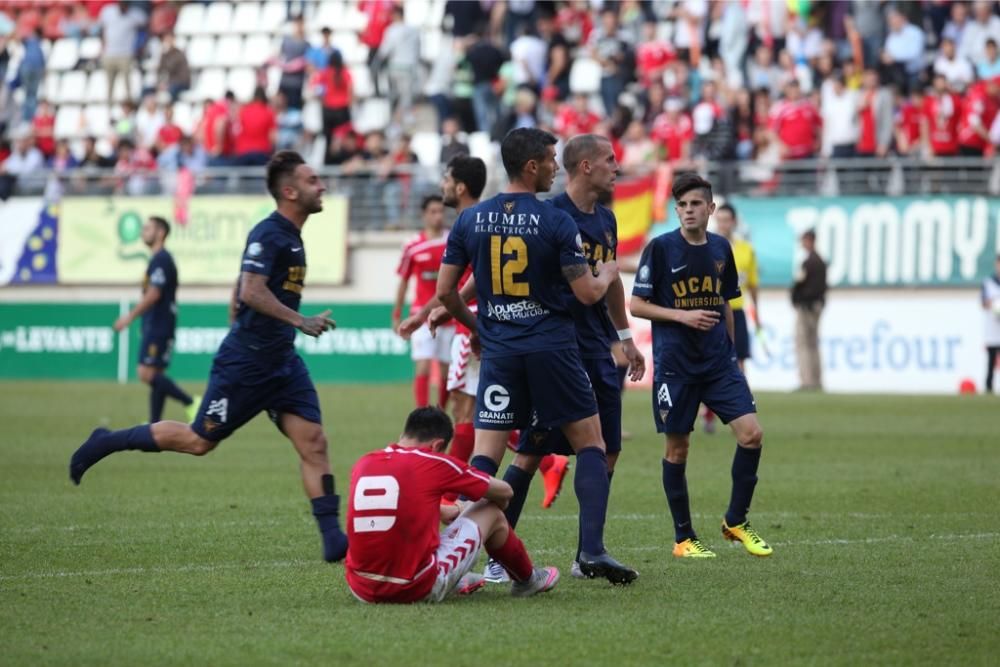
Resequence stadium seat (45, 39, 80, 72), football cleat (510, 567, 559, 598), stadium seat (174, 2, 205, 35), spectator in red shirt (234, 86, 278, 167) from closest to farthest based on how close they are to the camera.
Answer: football cleat (510, 567, 559, 598)
spectator in red shirt (234, 86, 278, 167)
stadium seat (174, 2, 205, 35)
stadium seat (45, 39, 80, 72)

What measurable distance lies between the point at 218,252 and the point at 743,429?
22.6 m

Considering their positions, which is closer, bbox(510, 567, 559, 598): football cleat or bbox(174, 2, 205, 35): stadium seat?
bbox(510, 567, 559, 598): football cleat

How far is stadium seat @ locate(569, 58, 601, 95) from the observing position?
101 feet

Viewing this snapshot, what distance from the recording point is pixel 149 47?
37188mm

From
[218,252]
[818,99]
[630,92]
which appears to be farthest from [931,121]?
[218,252]

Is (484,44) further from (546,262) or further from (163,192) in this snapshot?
(546,262)

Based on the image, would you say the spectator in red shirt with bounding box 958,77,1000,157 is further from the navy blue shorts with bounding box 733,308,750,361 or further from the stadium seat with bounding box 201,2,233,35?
the stadium seat with bounding box 201,2,233,35

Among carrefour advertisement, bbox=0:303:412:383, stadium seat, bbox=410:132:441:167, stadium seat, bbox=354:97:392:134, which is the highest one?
stadium seat, bbox=354:97:392:134

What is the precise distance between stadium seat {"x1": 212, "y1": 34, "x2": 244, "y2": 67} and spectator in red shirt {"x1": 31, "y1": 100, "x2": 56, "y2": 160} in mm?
3782

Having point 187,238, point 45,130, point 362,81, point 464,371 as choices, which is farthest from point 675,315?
point 45,130

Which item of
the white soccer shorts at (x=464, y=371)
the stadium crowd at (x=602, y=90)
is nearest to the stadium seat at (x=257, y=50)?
the stadium crowd at (x=602, y=90)

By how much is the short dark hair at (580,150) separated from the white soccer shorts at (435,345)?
22.7 ft

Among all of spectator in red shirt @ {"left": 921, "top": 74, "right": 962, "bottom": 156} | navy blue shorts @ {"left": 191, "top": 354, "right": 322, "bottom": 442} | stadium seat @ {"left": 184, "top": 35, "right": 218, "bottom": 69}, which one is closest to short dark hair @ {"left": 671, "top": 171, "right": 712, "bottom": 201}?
navy blue shorts @ {"left": 191, "top": 354, "right": 322, "bottom": 442}

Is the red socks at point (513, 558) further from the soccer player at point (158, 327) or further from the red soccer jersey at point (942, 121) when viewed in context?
the red soccer jersey at point (942, 121)
